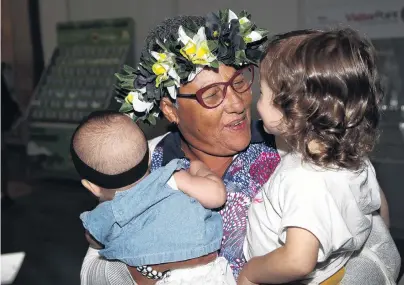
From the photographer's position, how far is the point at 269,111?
1610 mm

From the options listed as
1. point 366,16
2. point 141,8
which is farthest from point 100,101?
point 366,16

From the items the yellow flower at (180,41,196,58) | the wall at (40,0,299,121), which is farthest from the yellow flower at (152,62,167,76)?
the wall at (40,0,299,121)

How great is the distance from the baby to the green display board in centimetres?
377

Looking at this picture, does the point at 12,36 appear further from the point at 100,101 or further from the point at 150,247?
the point at 150,247

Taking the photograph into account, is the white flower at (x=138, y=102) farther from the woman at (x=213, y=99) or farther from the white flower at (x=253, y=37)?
the white flower at (x=253, y=37)

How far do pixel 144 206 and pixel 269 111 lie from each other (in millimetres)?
460

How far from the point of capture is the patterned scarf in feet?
6.04

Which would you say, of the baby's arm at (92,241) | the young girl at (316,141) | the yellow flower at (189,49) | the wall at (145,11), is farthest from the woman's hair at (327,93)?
the wall at (145,11)

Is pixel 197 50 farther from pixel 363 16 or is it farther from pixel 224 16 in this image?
pixel 363 16

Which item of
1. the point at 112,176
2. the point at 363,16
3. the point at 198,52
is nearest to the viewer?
the point at 112,176

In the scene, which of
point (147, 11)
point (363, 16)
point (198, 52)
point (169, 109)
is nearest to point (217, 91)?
point (198, 52)

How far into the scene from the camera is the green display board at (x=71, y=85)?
550cm

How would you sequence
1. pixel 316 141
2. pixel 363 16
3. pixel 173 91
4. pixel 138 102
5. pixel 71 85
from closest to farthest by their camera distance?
pixel 316 141
pixel 173 91
pixel 138 102
pixel 363 16
pixel 71 85

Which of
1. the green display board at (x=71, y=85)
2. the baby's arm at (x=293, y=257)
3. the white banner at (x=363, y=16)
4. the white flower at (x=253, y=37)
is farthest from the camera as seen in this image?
the green display board at (x=71, y=85)
